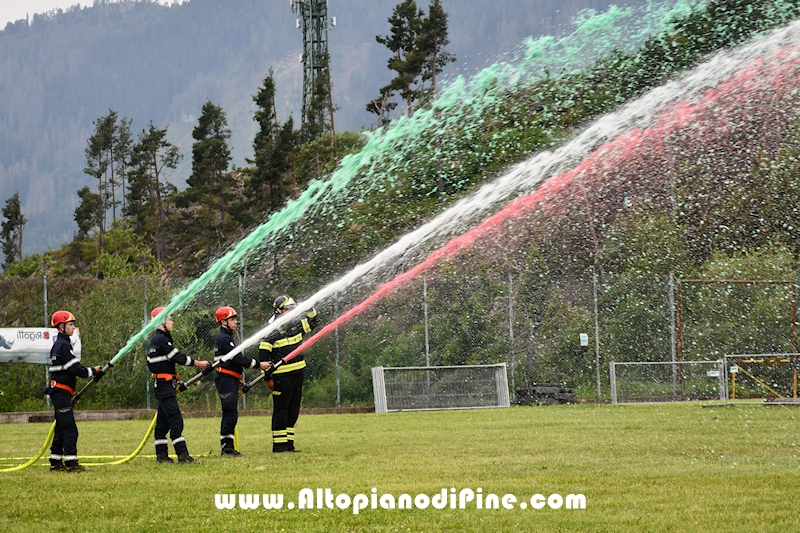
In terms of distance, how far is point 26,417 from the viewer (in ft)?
82.2

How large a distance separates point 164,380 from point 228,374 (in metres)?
1.20

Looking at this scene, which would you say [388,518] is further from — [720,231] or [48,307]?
[720,231]

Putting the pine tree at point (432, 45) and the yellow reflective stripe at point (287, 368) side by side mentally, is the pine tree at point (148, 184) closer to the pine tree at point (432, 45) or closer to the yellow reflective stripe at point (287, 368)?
the pine tree at point (432, 45)

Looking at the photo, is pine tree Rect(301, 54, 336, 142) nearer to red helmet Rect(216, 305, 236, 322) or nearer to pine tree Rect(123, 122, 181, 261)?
red helmet Rect(216, 305, 236, 322)

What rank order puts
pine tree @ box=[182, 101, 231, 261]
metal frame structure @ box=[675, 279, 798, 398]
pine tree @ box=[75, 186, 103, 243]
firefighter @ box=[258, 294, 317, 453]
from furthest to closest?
pine tree @ box=[75, 186, 103, 243] → pine tree @ box=[182, 101, 231, 261] → metal frame structure @ box=[675, 279, 798, 398] → firefighter @ box=[258, 294, 317, 453]

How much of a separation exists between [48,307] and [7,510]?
63.2 feet

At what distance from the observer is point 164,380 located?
13.9 metres

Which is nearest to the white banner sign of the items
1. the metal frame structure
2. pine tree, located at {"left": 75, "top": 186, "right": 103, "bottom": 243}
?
the metal frame structure

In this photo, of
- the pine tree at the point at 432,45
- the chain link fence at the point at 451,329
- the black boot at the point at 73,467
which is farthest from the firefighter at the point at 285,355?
the pine tree at the point at 432,45

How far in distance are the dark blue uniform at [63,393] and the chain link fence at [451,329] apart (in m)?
12.7

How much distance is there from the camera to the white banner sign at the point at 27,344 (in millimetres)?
25641

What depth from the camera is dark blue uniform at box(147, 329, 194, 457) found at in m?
13.7

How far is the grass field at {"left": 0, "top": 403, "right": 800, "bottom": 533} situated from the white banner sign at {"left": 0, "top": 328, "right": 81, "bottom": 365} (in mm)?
7508

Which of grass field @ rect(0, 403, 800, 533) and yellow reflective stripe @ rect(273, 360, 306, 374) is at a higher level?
yellow reflective stripe @ rect(273, 360, 306, 374)
